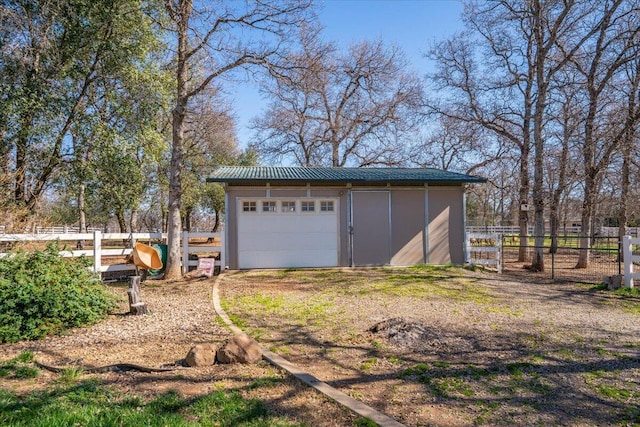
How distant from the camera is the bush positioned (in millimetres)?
4926

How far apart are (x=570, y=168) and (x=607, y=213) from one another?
15.9 meters

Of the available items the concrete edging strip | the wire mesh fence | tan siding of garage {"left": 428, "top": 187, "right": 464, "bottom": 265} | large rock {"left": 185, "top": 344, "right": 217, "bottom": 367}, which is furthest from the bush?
the wire mesh fence

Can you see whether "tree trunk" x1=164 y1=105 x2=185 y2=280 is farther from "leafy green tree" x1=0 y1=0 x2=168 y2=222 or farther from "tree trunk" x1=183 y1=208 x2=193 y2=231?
"tree trunk" x1=183 y1=208 x2=193 y2=231

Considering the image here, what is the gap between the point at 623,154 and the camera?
509 inches

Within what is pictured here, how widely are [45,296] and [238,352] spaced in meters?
3.03

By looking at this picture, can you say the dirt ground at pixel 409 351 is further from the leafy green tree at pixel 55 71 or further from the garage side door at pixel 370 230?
the leafy green tree at pixel 55 71

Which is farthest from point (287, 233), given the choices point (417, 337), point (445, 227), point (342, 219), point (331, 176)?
point (417, 337)

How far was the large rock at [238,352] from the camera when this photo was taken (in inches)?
159

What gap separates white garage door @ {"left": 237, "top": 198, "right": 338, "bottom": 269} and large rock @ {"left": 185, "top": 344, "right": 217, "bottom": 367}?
25.6 ft

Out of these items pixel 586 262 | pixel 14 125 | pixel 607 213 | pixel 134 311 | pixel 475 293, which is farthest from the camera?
pixel 607 213

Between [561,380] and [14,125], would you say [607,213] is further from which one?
[14,125]

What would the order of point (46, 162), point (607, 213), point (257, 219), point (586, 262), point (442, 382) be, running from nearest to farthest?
point (442, 382) → point (46, 162) → point (257, 219) → point (586, 262) → point (607, 213)

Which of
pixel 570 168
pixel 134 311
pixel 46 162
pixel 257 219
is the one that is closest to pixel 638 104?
pixel 570 168

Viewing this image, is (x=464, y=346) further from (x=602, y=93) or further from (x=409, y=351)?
(x=602, y=93)
